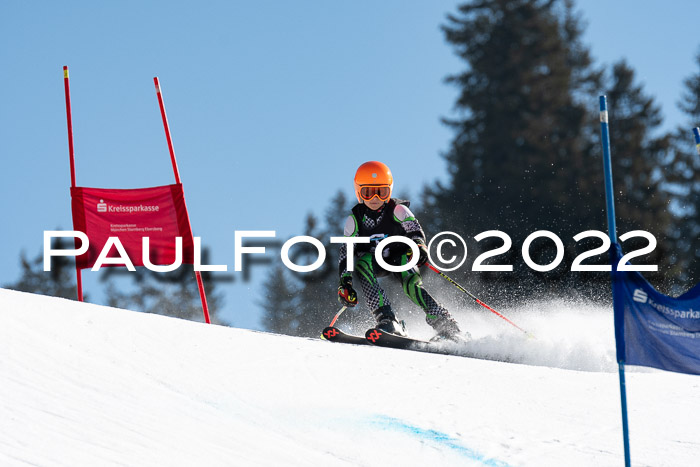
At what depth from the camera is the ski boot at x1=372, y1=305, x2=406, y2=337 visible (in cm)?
834

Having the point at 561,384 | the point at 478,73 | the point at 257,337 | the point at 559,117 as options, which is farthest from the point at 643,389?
the point at 478,73

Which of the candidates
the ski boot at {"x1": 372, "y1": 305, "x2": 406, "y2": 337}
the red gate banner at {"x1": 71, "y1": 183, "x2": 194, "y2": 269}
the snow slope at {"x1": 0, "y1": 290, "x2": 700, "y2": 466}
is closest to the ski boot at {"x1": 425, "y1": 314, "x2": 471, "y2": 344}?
the ski boot at {"x1": 372, "y1": 305, "x2": 406, "y2": 337}

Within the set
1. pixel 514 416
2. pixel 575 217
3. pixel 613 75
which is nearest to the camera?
pixel 514 416

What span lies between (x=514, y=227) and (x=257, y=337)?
765 inches

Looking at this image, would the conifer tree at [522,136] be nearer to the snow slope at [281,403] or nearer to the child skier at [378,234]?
the child skier at [378,234]

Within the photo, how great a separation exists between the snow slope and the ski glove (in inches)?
33.5

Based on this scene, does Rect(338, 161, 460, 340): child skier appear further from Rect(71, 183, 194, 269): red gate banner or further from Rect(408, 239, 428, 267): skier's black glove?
Rect(71, 183, 194, 269): red gate banner

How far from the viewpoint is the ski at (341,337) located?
813 centimetres

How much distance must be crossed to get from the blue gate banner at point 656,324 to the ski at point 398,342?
3494 mm

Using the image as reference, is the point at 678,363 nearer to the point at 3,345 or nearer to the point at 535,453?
the point at 535,453

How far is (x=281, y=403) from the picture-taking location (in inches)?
219

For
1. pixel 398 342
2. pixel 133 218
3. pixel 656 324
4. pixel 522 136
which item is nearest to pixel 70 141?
pixel 133 218

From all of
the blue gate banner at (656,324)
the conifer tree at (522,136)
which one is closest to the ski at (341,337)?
the blue gate banner at (656,324)

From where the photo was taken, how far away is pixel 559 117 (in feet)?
90.6
